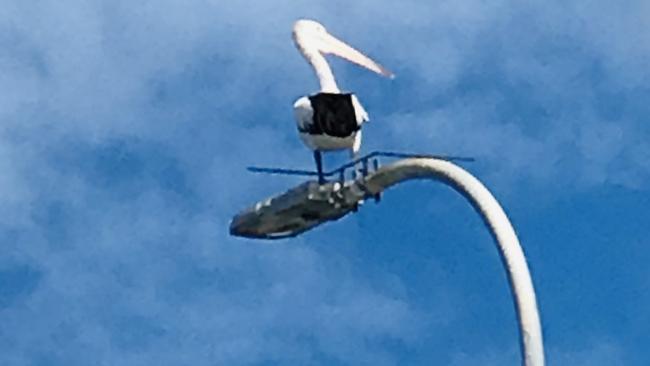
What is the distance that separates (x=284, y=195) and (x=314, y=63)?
7.86m

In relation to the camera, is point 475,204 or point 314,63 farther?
point 314,63

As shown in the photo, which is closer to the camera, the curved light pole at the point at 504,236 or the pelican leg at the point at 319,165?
the curved light pole at the point at 504,236

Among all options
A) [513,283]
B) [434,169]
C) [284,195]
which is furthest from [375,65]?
[513,283]

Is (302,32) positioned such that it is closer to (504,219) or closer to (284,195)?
(284,195)

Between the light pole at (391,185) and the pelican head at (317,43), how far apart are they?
22.0 ft

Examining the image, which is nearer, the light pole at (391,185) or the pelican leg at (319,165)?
the light pole at (391,185)

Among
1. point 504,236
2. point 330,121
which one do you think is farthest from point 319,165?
point 504,236

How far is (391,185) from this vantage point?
57688mm

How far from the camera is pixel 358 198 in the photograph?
58.8 meters

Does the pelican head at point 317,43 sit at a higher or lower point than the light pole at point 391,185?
higher

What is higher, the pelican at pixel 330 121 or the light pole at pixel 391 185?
the pelican at pixel 330 121

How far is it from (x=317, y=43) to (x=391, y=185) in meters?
12.8

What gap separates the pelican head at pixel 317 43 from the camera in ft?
227

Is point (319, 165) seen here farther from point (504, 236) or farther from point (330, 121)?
point (504, 236)
